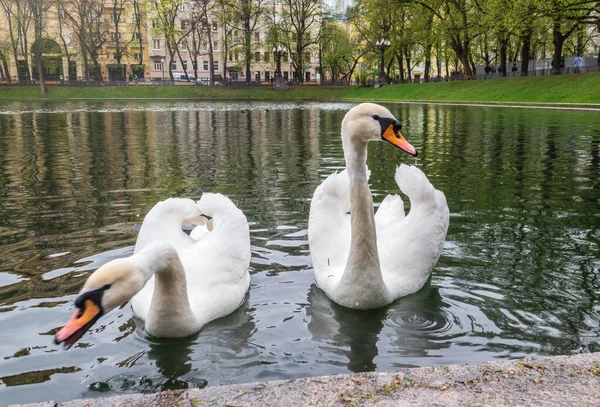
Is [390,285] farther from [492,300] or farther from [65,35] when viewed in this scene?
[65,35]

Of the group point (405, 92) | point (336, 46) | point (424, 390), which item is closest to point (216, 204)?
point (424, 390)

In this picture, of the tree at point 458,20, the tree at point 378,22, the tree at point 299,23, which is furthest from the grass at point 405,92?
the tree at point 299,23

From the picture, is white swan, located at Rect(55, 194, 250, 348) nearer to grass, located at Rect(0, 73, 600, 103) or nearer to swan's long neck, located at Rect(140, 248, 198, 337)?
swan's long neck, located at Rect(140, 248, 198, 337)

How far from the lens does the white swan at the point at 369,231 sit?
4.79 m

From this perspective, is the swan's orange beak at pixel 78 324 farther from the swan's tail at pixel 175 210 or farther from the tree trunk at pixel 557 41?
the tree trunk at pixel 557 41

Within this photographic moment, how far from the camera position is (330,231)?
5758 millimetres

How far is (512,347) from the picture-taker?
4.32 meters

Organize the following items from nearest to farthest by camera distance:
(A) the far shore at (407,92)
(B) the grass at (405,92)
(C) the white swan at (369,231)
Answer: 1. (C) the white swan at (369,231)
2. (A) the far shore at (407,92)
3. (B) the grass at (405,92)

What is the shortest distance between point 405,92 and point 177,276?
4870 centimetres

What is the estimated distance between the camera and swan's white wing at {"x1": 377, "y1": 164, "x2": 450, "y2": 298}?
17.4 feet

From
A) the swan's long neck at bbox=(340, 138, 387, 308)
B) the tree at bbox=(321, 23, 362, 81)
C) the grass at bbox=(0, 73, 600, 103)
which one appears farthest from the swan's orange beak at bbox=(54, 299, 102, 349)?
the tree at bbox=(321, 23, 362, 81)

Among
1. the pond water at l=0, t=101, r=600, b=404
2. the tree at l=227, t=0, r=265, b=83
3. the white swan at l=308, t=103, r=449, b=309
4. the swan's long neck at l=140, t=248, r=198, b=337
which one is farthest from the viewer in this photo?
the tree at l=227, t=0, r=265, b=83

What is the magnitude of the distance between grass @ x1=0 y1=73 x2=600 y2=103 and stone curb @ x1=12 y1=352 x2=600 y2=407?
31.4 m

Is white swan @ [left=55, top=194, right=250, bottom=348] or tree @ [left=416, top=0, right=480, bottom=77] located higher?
tree @ [left=416, top=0, right=480, bottom=77]
